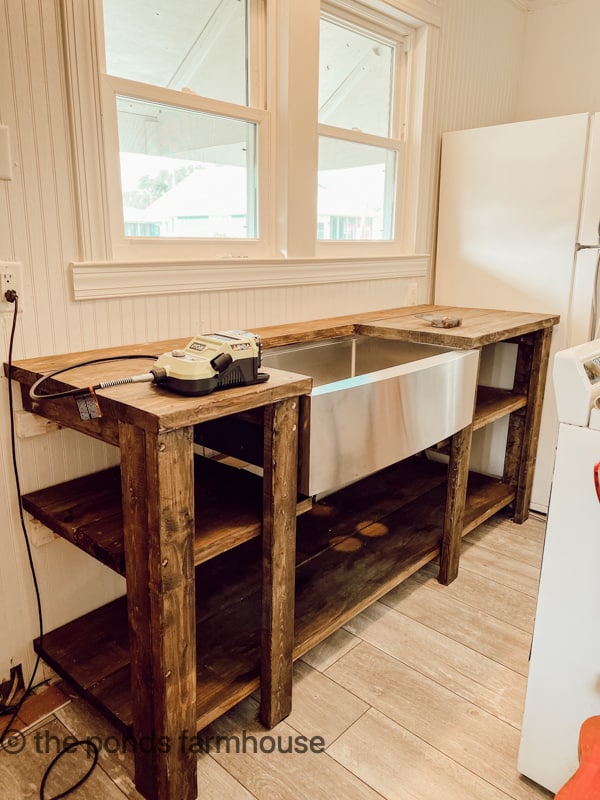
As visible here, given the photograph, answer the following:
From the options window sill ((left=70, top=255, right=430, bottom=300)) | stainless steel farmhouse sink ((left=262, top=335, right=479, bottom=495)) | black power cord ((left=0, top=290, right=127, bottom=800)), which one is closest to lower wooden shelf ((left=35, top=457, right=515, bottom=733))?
black power cord ((left=0, top=290, right=127, bottom=800))

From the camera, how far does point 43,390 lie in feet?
4.42

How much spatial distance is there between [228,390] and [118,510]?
0.51m

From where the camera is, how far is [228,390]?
1.20 meters

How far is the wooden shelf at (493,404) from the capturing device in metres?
2.21

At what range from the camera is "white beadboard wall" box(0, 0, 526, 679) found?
140cm

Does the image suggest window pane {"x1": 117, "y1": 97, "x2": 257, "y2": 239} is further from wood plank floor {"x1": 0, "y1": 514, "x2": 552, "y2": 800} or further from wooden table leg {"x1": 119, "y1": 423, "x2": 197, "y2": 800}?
wood plank floor {"x1": 0, "y1": 514, "x2": 552, "y2": 800}

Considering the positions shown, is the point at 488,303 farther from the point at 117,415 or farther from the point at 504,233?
the point at 117,415

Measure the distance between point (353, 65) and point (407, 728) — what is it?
239 cm

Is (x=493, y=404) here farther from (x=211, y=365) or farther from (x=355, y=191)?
(x=211, y=365)

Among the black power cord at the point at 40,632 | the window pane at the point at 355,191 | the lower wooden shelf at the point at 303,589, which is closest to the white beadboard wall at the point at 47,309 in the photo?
the black power cord at the point at 40,632

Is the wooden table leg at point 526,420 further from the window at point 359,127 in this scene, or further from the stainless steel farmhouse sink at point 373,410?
the window at point 359,127

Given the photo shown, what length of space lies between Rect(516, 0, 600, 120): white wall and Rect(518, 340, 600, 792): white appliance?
2.27 m

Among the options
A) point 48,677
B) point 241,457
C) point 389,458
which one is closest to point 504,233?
point 389,458

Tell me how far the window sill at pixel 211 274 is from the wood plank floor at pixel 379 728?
1.13m
